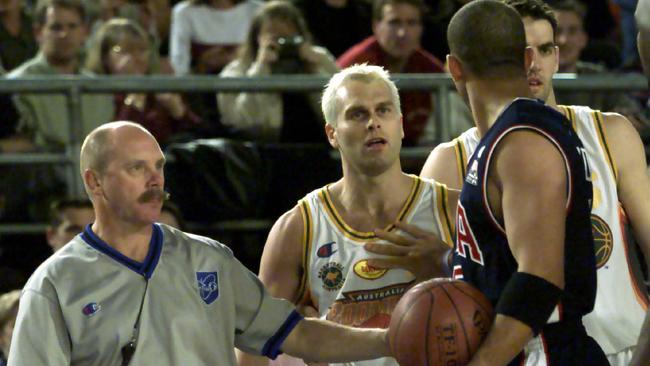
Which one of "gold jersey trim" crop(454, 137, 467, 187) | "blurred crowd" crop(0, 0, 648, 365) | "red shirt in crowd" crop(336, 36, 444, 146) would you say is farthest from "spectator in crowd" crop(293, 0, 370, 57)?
"gold jersey trim" crop(454, 137, 467, 187)

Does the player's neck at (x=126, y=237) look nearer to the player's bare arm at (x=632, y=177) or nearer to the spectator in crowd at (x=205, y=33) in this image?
the player's bare arm at (x=632, y=177)

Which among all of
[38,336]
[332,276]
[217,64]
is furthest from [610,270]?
[217,64]

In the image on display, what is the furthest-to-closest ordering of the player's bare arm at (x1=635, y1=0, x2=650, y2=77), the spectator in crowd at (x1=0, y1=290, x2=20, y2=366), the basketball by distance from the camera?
the spectator in crowd at (x1=0, y1=290, x2=20, y2=366)
the basketball
the player's bare arm at (x1=635, y1=0, x2=650, y2=77)

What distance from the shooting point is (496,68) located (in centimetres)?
367

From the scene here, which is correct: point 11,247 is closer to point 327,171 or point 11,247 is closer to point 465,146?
point 327,171

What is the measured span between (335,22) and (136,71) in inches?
68.4

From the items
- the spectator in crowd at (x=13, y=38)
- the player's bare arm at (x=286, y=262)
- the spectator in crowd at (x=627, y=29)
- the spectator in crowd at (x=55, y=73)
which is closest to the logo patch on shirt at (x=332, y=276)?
the player's bare arm at (x=286, y=262)

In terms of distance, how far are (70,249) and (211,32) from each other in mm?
5163

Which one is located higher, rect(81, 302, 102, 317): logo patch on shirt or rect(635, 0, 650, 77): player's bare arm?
rect(635, 0, 650, 77): player's bare arm

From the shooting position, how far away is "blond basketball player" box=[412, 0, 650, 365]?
4.45m

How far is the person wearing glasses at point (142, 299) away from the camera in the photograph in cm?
389

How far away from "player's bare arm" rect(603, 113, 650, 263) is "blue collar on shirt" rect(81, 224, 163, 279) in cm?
164

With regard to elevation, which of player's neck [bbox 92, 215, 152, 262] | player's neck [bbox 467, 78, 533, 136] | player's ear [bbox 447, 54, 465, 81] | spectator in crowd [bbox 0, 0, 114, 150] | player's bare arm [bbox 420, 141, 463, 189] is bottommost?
spectator in crowd [bbox 0, 0, 114, 150]

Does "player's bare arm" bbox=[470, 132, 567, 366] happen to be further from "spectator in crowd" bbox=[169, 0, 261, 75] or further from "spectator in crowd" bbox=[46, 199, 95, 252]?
"spectator in crowd" bbox=[169, 0, 261, 75]
